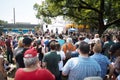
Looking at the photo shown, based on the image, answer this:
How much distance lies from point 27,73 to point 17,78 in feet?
0.67

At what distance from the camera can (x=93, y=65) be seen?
6.52 meters

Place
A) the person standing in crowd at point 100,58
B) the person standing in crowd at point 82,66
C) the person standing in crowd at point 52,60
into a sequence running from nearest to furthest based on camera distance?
1. the person standing in crowd at point 82,66
2. the person standing in crowd at point 100,58
3. the person standing in crowd at point 52,60

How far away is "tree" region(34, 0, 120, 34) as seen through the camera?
28606 millimetres

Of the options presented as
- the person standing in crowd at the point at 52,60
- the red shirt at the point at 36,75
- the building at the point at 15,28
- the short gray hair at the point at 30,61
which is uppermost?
the short gray hair at the point at 30,61

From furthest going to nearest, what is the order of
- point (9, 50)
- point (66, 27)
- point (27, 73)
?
point (66, 27) < point (9, 50) < point (27, 73)

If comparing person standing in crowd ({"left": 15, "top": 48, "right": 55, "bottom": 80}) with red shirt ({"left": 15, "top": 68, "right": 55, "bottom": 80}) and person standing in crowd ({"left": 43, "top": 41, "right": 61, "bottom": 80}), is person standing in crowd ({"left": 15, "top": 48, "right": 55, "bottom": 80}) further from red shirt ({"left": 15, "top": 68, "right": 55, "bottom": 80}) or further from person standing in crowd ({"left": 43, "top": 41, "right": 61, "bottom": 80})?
person standing in crowd ({"left": 43, "top": 41, "right": 61, "bottom": 80})

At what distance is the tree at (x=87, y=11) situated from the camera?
28606 mm

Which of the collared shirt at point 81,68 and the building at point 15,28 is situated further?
the building at point 15,28

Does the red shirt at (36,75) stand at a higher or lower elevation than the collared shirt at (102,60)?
higher

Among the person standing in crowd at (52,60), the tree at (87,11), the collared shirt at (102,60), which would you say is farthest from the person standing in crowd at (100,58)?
the tree at (87,11)

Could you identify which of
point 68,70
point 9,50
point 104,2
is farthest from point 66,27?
point 68,70

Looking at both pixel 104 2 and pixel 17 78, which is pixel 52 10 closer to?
pixel 104 2

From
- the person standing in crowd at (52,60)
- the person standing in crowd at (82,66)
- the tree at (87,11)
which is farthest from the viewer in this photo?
the tree at (87,11)

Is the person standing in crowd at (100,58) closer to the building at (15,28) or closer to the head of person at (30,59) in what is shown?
the head of person at (30,59)
